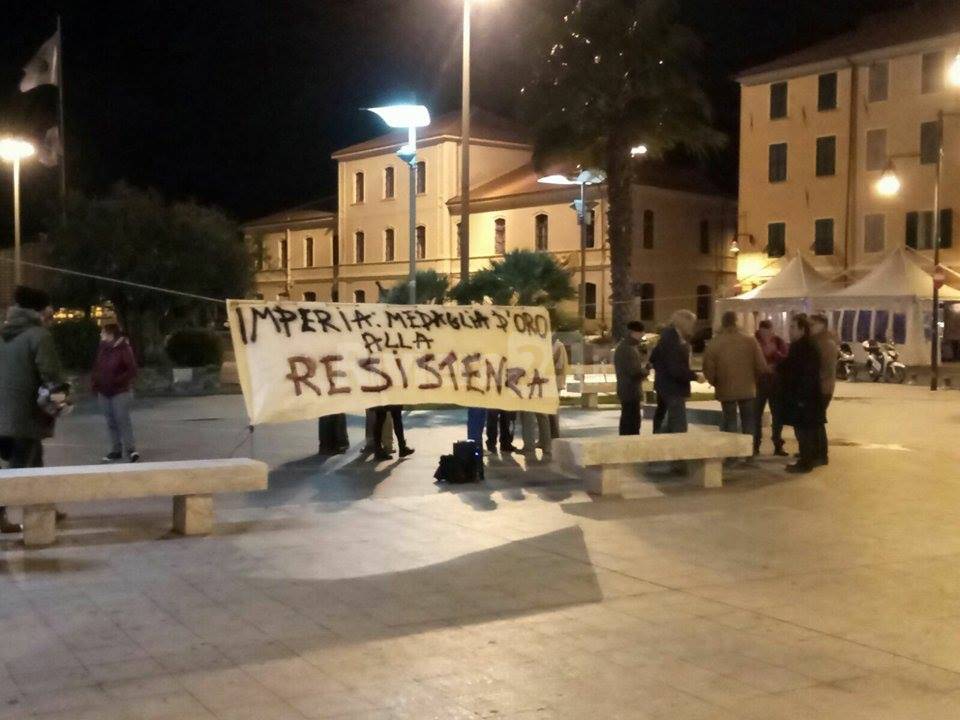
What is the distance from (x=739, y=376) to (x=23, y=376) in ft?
25.3

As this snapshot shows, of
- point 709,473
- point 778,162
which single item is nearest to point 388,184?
point 778,162

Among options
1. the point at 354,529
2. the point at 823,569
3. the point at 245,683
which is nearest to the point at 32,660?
the point at 245,683

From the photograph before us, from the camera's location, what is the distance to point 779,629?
637cm

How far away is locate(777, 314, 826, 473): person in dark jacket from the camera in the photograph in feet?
40.1

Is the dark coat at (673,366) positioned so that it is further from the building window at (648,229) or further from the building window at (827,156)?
the building window at (648,229)

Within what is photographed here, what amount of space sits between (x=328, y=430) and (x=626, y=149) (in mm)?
17846

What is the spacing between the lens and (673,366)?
39.8 ft

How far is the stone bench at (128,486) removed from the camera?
26.7ft

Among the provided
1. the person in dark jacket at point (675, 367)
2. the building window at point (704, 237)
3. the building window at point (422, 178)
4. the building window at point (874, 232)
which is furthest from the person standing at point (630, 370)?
the building window at point (422, 178)

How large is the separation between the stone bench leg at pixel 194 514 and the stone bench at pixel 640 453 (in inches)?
140

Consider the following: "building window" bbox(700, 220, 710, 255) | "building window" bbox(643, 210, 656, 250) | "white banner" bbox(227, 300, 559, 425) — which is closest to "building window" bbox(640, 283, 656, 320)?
"building window" bbox(643, 210, 656, 250)

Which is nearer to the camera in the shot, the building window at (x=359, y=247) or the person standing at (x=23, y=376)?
the person standing at (x=23, y=376)

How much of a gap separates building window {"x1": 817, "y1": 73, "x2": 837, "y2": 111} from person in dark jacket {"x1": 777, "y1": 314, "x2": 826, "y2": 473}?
117 ft

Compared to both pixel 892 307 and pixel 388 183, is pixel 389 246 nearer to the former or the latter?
pixel 388 183
